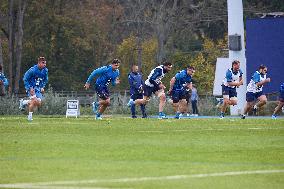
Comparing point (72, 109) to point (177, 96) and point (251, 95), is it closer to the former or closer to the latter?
point (177, 96)

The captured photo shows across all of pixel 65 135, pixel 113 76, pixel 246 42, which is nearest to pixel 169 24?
pixel 246 42

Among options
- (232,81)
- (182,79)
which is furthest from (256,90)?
(182,79)

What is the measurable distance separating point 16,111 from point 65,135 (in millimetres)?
30318

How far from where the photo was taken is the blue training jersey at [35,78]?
36.1 metres

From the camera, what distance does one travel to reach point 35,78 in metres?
36.2

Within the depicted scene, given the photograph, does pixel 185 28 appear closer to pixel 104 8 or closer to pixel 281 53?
pixel 104 8

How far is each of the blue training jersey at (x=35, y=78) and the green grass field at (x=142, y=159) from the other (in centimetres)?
1163

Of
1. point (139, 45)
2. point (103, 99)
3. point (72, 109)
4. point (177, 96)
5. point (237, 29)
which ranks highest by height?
point (139, 45)

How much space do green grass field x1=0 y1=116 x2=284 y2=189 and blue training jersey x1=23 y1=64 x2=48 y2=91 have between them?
11.6 m

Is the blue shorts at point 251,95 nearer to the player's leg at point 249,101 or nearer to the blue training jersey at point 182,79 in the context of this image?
the player's leg at point 249,101

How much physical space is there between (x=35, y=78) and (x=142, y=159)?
2046 cm

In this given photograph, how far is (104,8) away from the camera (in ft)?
281

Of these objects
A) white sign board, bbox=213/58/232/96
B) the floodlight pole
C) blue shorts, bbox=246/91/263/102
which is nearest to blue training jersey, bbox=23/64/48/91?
blue shorts, bbox=246/91/263/102

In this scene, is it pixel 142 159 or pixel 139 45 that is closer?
pixel 142 159
